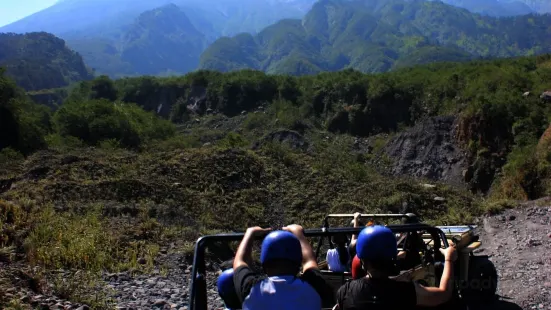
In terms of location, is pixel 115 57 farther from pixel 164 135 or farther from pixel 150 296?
pixel 150 296

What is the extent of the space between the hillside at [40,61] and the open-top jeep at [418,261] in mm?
82301

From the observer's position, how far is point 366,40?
157750 millimetres

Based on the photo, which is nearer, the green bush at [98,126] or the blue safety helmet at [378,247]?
the blue safety helmet at [378,247]

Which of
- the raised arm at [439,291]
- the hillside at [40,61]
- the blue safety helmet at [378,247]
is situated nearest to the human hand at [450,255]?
the raised arm at [439,291]

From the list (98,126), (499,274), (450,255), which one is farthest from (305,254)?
(98,126)

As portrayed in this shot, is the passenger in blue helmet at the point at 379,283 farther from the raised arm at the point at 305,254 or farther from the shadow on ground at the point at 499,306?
the shadow on ground at the point at 499,306

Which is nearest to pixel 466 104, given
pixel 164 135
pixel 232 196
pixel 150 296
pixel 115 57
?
pixel 232 196

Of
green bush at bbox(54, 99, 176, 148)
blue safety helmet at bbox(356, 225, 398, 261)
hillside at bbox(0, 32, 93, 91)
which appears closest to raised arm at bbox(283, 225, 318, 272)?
blue safety helmet at bbox(356, 225, 398, 261)

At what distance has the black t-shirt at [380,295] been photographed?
2303 millimetres

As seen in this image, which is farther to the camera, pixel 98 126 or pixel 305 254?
pixel 98 126

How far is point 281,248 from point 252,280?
0.25m

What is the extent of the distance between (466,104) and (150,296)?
17064 millimetres

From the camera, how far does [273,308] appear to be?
218 centimetres

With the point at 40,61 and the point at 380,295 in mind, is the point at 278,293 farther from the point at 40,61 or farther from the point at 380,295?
the point at 40,61
